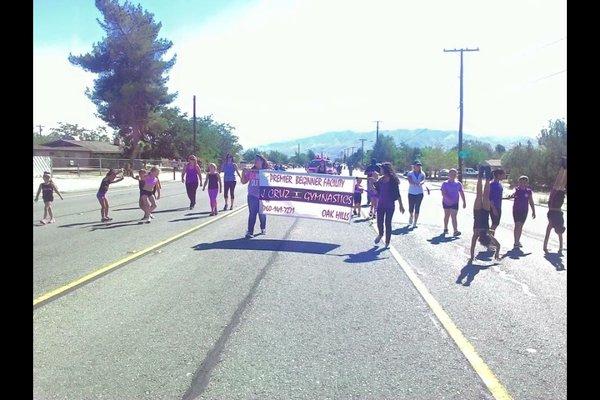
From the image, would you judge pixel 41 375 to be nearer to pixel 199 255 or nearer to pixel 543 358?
pixel 543 358

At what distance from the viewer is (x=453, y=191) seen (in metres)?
13.3

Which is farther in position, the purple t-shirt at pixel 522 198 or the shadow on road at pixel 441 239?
the shadow on road at pixel 441 239

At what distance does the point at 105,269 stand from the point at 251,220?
15.5 ft

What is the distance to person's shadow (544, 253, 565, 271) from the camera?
9.19 m

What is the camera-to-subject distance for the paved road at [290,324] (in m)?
3.91

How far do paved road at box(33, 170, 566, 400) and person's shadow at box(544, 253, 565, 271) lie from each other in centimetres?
5

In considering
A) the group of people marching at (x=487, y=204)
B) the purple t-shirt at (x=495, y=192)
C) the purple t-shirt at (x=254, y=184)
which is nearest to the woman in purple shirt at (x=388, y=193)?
the group of people marching at (x=487, y=204)

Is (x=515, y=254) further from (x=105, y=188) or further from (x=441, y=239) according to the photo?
(x=105, y=188)

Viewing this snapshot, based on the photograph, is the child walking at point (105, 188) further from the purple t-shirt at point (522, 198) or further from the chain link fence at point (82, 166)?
the chain link fence at point (82, 166)

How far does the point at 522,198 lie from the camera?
10.4 m

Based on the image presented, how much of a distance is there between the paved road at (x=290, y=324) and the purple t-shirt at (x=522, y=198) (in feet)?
3.09

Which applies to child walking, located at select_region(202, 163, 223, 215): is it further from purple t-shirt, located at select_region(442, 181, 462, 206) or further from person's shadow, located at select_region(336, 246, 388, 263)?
person's shadow, located at select_region(336, 246, 388, 263)

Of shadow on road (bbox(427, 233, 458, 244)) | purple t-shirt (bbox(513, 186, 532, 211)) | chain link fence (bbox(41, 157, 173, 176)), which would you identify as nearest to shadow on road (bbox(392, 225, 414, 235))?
shadow on road (bbox(427, 233, 458, 244))
